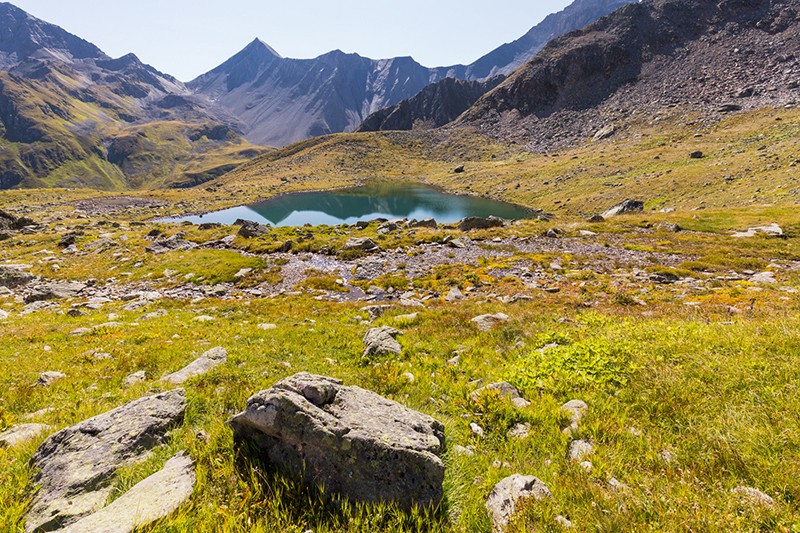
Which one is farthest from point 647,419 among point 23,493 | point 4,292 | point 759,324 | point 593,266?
point 4,292

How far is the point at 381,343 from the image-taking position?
35.4ft

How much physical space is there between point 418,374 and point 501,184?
106 metres

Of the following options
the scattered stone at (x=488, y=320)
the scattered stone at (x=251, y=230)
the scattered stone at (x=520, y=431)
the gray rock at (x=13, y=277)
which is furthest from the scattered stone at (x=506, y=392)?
the scattered stone at (x=251, y=230)

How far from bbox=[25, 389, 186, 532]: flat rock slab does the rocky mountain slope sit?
159155 mm

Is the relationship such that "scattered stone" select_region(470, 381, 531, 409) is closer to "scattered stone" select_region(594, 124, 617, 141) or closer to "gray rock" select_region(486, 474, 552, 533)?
"gray rock" select_region(486, 474, 552, 533)

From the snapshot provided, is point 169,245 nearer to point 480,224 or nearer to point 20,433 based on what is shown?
point 20,433

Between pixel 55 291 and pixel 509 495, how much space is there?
31489mm

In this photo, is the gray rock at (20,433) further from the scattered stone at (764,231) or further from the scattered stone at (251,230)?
the scattered stone at (764,231)

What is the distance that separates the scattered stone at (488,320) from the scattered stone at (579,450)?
265 inches

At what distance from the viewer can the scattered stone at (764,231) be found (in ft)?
99.1

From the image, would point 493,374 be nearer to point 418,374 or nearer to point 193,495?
point 418,374

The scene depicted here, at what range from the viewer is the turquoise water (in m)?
83.7

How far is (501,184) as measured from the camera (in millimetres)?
105312

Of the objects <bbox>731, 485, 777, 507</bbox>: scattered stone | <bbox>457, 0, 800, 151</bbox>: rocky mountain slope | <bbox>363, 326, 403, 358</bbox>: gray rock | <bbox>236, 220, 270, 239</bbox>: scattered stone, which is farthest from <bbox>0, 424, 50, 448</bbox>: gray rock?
<bbox>457, 0, 800, 151</bbox>: rocky mountain slope
